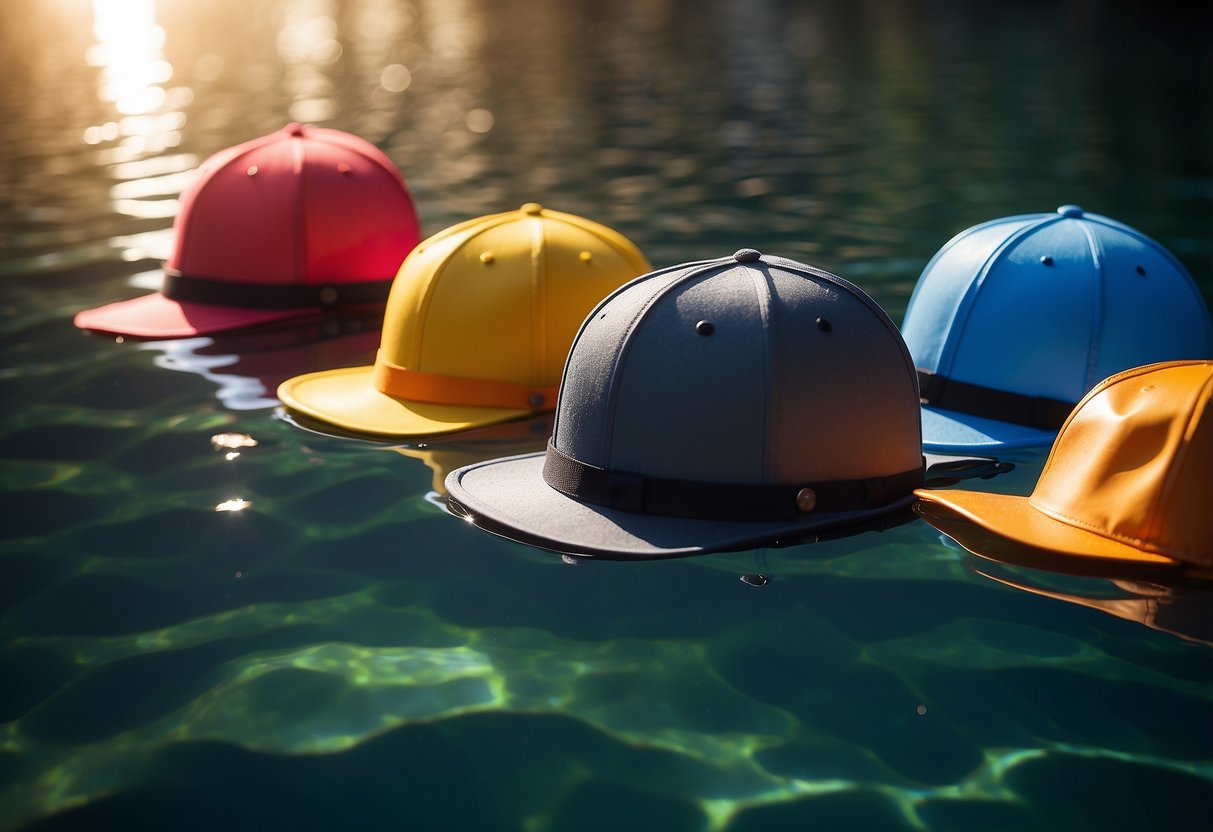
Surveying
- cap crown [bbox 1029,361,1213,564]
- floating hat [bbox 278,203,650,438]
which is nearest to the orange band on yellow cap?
floating hat [bbox 278,203,650,438]

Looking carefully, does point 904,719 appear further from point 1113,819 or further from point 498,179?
point 498,179

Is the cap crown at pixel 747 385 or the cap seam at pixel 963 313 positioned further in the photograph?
the cap seam at pixel 963 313

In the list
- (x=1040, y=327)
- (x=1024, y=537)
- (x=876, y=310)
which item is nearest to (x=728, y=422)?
(x=876, y=310)

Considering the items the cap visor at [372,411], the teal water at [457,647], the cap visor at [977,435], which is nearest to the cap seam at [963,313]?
the cap visor at [977,435]

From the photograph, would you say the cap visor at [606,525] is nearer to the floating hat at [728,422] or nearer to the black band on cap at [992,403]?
the floating hat at [728,422]

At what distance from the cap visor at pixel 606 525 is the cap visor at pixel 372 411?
2.78ft

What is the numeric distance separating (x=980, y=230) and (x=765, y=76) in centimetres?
1707

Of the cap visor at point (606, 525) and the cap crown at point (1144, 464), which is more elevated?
the cap crown at point (1144, 464)

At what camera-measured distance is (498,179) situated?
12.9 meters

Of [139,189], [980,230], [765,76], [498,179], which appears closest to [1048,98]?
[765,76]

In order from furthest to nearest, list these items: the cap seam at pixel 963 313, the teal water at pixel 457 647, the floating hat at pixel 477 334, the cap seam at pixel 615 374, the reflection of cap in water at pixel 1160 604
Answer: the floating hat at pixel 477 334 < the cap seam at pixel 963 313 < the cap seam at pixel 615 374 < the reflection of cap in water at pixel 1160 604 < the teal water at pixel 457 647

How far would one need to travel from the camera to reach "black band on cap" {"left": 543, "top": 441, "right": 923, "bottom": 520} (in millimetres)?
4477

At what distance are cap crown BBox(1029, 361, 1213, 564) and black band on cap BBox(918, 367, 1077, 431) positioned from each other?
2.89ft

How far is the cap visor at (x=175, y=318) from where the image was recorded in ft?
24.1
